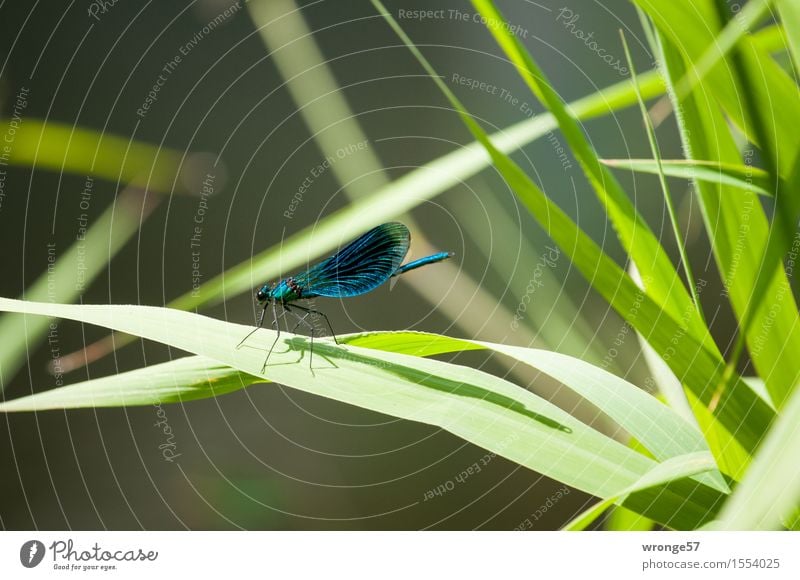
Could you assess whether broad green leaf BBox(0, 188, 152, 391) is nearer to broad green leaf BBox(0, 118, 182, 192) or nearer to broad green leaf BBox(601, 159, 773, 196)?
broad green leaf BBox(0, 118, 182, 192)

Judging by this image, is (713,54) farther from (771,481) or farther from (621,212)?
(771,481)

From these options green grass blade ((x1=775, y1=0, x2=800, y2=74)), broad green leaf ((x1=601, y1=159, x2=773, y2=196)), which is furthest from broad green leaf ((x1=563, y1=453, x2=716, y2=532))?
green grass blade ((x1=775, y1=0, x2=800, y2=74))

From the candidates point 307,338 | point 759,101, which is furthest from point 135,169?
point 759,101

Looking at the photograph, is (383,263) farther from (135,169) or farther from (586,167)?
(135,169)

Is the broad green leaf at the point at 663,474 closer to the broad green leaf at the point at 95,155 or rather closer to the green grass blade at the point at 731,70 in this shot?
the green grass blade at the point at 731,70

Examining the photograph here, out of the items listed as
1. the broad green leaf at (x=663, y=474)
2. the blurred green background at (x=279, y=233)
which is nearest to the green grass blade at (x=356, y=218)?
the blurred green background at (x=279, y=233)

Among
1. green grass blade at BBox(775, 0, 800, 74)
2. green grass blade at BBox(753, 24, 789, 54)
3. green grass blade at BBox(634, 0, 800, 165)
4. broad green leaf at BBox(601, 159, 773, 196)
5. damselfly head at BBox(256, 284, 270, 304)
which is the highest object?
green grass blade at BBox(753, 24, 789, 54)

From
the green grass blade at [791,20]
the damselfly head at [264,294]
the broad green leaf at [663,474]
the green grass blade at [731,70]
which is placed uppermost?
the green grass blade at [791,20]
